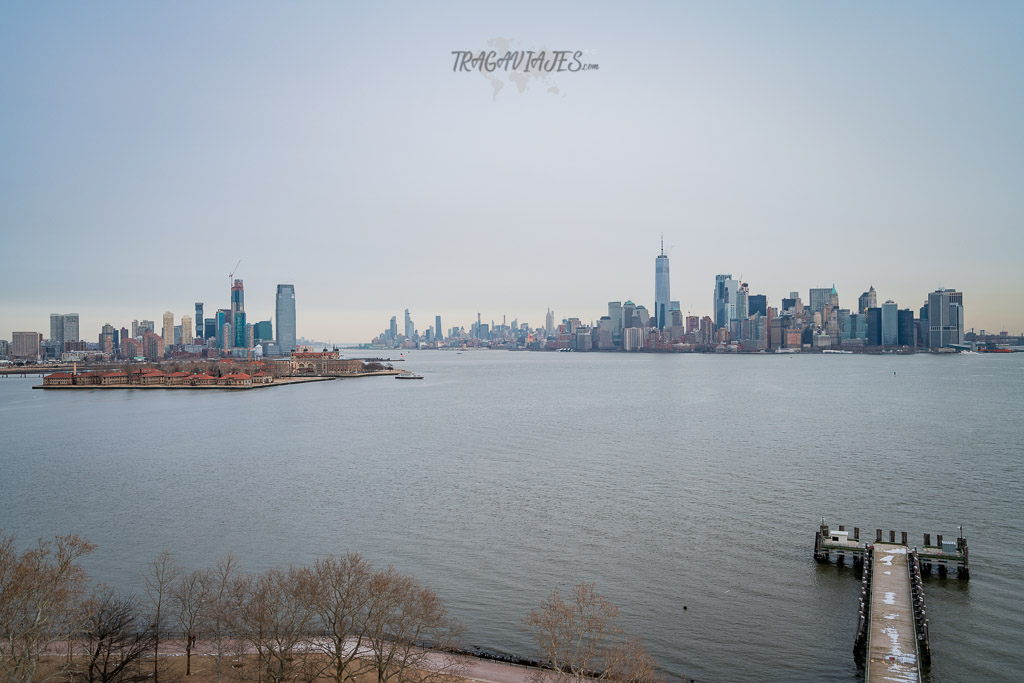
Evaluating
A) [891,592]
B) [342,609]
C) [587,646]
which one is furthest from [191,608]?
[891,592]

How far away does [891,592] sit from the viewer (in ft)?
70.5

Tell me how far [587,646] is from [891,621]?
826 centimetres

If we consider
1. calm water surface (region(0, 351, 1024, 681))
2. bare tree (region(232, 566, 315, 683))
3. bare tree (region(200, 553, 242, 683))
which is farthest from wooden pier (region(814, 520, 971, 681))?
bare tree (region(200, 553, 242, 683))

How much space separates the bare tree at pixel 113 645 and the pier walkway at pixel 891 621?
16435mm

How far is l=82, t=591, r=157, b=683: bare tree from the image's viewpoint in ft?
52.8

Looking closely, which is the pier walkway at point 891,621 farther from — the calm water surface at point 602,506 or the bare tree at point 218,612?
the bare tree at point 218,612

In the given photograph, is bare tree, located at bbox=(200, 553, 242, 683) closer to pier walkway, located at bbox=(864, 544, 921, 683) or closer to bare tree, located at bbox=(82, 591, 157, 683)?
bare tree, located at bbox=(82, 591, 157, 683)

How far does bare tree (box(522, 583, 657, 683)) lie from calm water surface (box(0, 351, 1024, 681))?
1098 millimetres

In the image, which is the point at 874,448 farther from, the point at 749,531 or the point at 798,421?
the point at 749,531

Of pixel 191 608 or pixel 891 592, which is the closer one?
pixel 191 608

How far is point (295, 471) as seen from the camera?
41875mm

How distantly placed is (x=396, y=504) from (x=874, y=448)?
31.5 m

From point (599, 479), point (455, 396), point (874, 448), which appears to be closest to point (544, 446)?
point (599, 479)

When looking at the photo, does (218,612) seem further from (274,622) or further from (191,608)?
(191,608)
